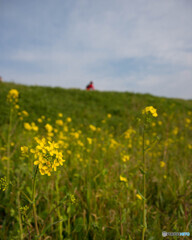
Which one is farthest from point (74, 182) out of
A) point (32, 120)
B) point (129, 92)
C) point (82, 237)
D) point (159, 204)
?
point (129, 92)

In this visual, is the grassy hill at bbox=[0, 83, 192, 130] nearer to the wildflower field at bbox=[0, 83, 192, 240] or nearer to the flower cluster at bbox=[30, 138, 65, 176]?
the wildflower field at bbox=[0, 83, 192, 240]

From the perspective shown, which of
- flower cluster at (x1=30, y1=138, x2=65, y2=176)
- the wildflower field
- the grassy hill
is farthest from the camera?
the grassy hill

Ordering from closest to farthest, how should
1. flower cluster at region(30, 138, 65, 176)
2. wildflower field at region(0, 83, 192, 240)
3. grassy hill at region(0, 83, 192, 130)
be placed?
flower cluster at region(30, 138, 65, 176), wildflower field at region(0, 83, 192, 240), grassy hill at region(0, 83, 192, 130)

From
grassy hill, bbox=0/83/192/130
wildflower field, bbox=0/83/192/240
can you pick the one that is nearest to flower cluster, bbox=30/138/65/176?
wildflower field, bbox=0/83/192/240

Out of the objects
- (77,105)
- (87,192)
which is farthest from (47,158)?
(77,105)

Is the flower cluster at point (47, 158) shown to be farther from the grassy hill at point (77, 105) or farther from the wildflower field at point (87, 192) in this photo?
the grassy hill at point (77, 105)

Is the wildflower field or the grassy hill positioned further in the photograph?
the grassy hill

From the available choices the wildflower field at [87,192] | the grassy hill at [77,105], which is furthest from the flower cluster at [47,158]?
the grassy hill at [77,105]

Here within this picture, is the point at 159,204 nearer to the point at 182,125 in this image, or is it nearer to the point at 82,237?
the point at 82,237

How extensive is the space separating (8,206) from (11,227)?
201mm

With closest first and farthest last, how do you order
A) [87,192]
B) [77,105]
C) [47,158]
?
1. [47,158]
2. [87,192]
3. [77,105]

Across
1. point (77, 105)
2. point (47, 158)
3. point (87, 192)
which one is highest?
point (77, 105)

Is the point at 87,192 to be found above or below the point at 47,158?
below

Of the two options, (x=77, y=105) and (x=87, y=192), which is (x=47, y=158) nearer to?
(x=87, y=192)
